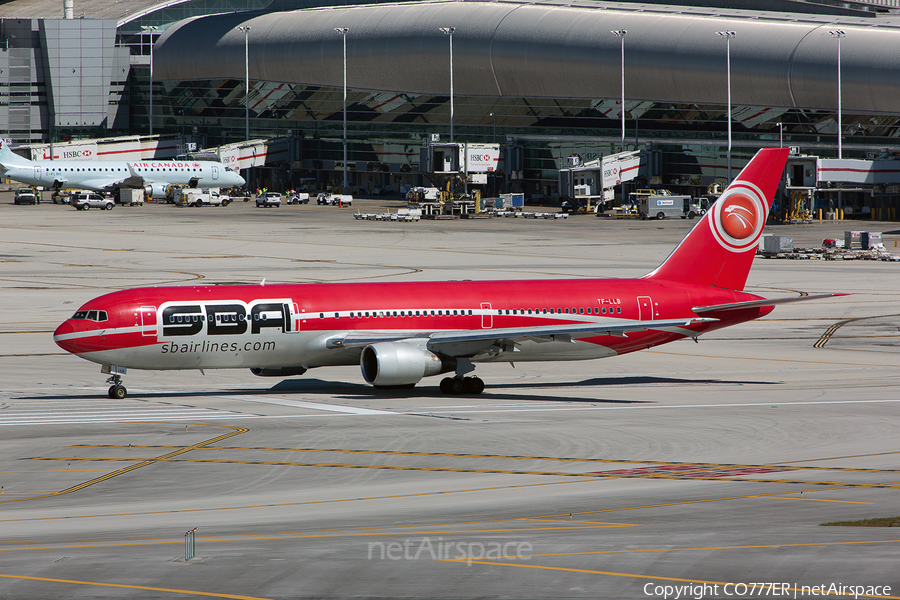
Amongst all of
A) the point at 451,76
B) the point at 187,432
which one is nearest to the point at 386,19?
the point at 451,76

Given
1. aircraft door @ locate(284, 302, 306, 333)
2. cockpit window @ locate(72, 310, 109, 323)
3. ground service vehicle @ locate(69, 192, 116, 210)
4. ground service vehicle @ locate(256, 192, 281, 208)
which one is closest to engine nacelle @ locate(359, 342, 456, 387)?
aircraft door @ locate(284, 302, 306, 333)

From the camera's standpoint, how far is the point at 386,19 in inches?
6329

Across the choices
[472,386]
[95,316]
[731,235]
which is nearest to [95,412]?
[95,316]

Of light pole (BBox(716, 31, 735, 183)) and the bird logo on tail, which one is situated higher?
light pole (BBox(716, 31, 735, 183))

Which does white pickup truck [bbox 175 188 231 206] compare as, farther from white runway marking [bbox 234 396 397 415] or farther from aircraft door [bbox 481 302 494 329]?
aircraft door [bbox 481 302 494 329]

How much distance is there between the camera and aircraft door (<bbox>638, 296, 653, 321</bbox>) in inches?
1604

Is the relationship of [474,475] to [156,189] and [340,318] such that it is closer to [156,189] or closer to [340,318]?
[340,318]

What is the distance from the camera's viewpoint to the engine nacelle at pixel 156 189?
14388 centimetres

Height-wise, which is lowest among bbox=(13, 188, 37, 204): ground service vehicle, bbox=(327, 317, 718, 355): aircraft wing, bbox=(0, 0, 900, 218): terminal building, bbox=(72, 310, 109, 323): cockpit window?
bbox=(327, 317, 718, 355): aircraft wing

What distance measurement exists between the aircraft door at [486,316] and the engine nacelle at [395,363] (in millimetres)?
2975

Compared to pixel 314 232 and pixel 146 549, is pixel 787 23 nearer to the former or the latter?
pixel 314 232

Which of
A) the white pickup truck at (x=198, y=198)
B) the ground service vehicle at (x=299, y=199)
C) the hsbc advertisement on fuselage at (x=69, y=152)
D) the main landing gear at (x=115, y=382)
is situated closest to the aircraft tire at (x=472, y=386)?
the main landing gear at (x=115, y=382)

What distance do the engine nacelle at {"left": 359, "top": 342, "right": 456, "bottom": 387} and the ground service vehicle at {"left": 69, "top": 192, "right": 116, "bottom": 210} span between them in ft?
338

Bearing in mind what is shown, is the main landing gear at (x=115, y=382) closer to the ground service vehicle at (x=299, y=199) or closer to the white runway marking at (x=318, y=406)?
the white runway marking at (x=318, y=406)
